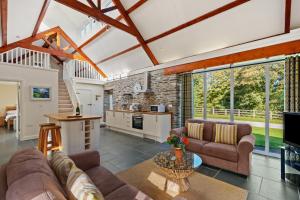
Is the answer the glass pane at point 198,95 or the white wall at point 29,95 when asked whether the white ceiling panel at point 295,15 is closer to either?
the glass pane at point 198,95

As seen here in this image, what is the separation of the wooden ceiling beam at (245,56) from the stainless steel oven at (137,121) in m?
2.16

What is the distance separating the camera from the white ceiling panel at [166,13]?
3.64m

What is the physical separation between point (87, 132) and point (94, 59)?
5020mm

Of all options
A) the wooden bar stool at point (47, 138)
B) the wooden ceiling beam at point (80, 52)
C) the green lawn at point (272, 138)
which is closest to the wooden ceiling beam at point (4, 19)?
the wooden ceiling beam at point (80, 52)

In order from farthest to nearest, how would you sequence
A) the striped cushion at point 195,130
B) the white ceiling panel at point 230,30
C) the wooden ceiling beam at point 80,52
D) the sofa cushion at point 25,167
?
the wooden ceiling beam at point 80,52 < the striped cushion at point 195,130 < the white ceiling panel at point 230,30 < the sofa cushion at point 25,167

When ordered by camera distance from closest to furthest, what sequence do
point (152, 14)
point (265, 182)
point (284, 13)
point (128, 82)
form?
point (265, 182) → point (284, 13) → point (152, 14) → point (128, 82)

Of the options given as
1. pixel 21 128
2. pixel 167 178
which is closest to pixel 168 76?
pixel 167 178

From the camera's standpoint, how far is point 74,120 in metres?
3.64

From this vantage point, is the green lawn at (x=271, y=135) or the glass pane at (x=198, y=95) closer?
the green lawn at (x=271, y=135)

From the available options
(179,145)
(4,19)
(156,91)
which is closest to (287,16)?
(179,145)

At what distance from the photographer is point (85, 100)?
812 centimetres

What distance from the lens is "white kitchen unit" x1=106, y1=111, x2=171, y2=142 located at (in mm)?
5066

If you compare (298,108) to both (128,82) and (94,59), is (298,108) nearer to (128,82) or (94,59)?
(128,82)

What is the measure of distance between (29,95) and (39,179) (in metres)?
Answer: 5.95
